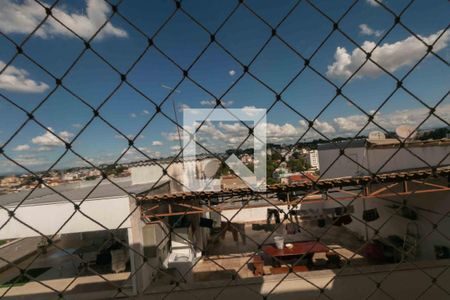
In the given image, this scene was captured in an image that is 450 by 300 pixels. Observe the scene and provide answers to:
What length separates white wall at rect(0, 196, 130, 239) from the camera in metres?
5.00

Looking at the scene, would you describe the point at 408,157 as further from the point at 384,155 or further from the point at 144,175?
the point at 144,175

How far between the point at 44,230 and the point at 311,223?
34.3ft

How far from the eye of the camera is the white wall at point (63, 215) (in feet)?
16.4

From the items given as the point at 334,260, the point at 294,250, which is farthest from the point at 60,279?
the point at 334,260

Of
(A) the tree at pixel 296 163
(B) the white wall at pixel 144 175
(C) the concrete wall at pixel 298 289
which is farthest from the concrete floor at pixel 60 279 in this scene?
(C) the concrete wall at pixel 298 289

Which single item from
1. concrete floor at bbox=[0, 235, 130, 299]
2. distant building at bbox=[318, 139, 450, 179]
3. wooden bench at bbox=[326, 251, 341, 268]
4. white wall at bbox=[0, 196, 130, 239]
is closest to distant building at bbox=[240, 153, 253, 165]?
distant building at bbox=[318, 139, 450, 179]

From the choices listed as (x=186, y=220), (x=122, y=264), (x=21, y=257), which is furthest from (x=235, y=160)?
(x=21, y=257)

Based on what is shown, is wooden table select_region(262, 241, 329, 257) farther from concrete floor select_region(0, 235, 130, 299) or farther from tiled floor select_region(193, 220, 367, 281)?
concrete floor select_region(0, 235, 130, 299)

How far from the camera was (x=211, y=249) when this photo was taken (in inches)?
377

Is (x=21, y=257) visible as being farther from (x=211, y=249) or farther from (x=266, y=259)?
(x=266, y=259)

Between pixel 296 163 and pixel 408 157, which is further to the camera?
pixel 408 157

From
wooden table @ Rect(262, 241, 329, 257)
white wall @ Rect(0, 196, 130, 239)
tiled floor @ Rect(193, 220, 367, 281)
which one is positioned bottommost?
tiled floor @ Rect(193, 220, 367, 281)

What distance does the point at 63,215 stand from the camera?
505cm

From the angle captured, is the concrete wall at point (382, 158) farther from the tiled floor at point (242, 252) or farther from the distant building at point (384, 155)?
the tiled floor at point (242, 252)
